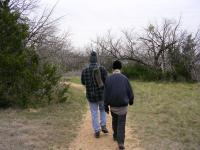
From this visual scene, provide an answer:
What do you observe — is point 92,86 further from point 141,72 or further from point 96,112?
point 141,72

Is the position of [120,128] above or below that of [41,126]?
above

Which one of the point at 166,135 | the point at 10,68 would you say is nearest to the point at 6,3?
the point at 10,68

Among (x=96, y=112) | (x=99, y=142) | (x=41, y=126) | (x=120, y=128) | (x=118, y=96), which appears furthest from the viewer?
(x=41, y=126)

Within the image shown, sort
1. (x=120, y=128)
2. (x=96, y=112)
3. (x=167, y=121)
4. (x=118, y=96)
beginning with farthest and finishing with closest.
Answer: (x=167, y=121) → (x=96, y=112) → (x=120, y=128) → (x=118, y=96)

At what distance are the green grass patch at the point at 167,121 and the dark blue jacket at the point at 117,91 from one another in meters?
1.29

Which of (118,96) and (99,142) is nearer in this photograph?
(118,96)

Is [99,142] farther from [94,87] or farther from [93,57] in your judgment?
[93,57]

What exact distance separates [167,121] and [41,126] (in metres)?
3.70

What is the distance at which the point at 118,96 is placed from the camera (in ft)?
28.3

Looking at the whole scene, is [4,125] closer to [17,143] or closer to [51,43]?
[17,143]

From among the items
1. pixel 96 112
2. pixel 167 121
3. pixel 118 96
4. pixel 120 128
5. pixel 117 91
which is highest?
pixel 117 91

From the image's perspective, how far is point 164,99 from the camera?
18078 millimetres

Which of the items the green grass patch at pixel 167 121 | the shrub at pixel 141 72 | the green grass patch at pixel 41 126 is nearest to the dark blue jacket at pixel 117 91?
the green grass patch at pixel 167 121

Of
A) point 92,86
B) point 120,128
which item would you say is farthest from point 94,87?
point 120,128
